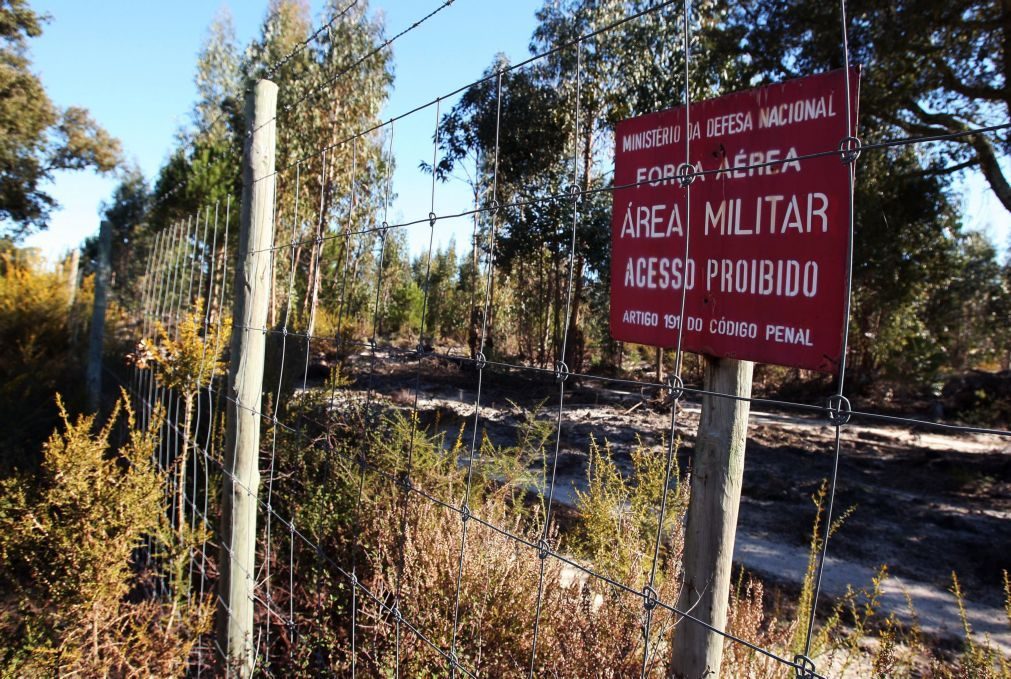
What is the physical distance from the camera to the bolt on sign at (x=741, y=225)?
48.9 inches

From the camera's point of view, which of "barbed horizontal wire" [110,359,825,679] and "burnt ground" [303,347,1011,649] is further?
"burnt ground" [303,347,1011,649]

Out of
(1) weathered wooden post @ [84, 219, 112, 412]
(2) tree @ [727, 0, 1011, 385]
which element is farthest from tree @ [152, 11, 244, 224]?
(2) tree @ [727, 0, 1011, 385]

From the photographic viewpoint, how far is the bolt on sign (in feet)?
4.08

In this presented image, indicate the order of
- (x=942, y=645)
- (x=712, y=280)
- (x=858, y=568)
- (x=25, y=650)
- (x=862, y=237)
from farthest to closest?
(x=862, y=237) → (x=858, y=568) → (x=942, y=645) → (x=25, y=650) → (x=712, y=280)

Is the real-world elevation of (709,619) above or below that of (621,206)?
below

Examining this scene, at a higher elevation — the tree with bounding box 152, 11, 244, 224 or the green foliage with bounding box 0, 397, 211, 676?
the tree with bounding box 152, 11, 244, 224

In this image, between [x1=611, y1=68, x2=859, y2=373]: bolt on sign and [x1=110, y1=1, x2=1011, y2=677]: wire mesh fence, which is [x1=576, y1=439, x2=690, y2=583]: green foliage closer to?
[x1=110, y1=1, x2=1011, y2=677]: wire mesh fence

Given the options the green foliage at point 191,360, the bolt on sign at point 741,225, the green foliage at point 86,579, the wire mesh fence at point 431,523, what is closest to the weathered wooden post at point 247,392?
the wire mesh fence at point 431,523

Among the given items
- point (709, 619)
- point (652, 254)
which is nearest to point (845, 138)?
point (652, 254)

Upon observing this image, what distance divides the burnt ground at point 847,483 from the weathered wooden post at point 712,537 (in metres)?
0.85

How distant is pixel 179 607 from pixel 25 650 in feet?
1.85

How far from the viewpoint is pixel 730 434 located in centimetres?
158

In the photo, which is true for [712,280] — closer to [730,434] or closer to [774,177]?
[774,177]

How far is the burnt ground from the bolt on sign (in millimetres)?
965
